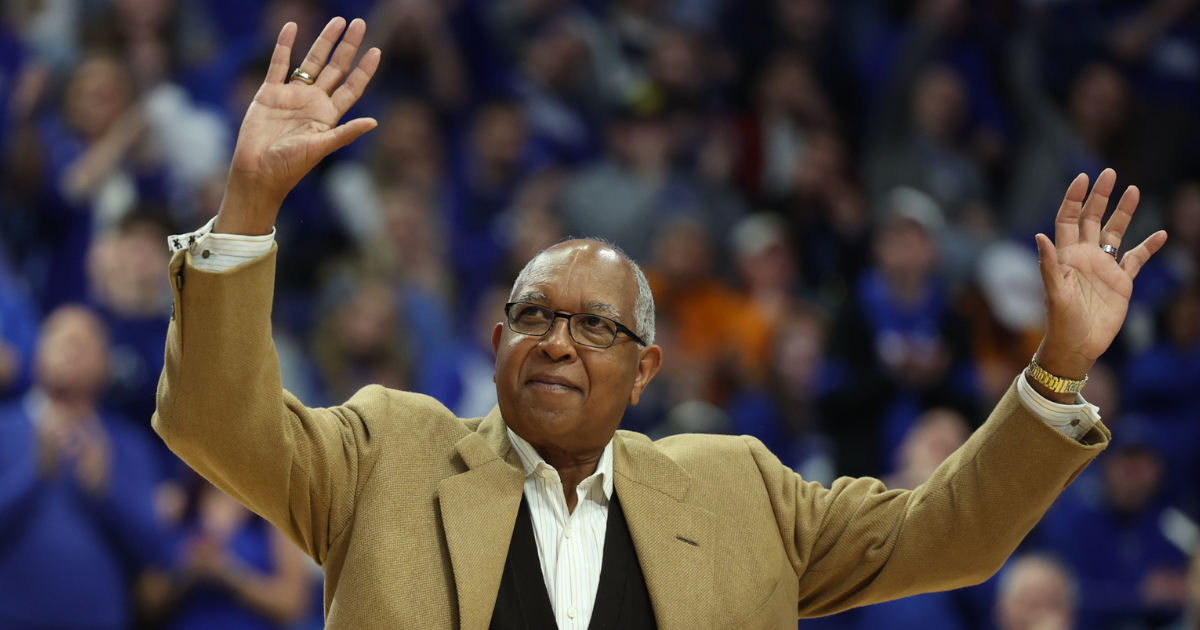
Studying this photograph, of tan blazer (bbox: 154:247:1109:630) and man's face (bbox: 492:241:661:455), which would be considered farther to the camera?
man's face (bbox: 492:241:661:455)

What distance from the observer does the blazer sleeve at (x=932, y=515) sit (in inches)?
86.8

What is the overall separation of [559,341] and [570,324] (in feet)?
0.17

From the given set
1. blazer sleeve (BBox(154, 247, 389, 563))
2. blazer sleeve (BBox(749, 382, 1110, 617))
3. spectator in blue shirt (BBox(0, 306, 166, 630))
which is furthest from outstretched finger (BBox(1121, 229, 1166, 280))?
spectator in blue shirt (BBox(0, 306, 166, 630))

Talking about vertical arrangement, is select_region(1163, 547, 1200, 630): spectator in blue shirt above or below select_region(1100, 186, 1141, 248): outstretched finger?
below

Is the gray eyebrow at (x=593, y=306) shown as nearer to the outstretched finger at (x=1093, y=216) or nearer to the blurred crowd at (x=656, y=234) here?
the outstretched finger at (x=1093, y=216)

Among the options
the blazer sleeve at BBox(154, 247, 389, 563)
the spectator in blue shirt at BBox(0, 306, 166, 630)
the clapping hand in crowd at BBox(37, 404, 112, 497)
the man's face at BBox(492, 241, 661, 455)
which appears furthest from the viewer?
the clapping hand in crowd at BBox(37, 404, 112, 497)

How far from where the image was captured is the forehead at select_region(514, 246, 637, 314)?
2305mm

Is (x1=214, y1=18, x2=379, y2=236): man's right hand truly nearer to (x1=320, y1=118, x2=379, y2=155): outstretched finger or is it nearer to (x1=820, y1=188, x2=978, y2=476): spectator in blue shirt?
(x1=320, y1=118, x2=379, y2=155): outstretched finger

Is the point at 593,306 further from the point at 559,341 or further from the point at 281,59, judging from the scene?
the point at 281,59

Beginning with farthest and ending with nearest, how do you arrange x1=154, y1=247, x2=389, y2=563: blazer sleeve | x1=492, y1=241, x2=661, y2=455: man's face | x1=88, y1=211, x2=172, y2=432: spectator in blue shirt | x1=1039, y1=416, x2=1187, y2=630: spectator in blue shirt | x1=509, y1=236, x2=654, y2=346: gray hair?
x1=1039, y1=416, x2=1187, y2=630: spectator in blue shirt, x1=88, y1=211, x2=172, y2=432: spectator in blue shirt, x1=509, y1=236, x2=654, y2=346: gray hair, x1=492, y1=241, x2=661, y2=455: man's face, x1=154, y1=247, x2=389, y2=563: blazer sleeve

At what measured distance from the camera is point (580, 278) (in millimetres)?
2314

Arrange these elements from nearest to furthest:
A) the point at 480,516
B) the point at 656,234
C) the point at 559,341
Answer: the point at 480,516 < the point at 559,341 < the point at 656,234

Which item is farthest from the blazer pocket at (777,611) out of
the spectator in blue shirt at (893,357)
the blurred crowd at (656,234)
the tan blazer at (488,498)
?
the spectator in blue shirt at (893,357)

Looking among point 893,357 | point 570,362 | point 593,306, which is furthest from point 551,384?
point 893,357
